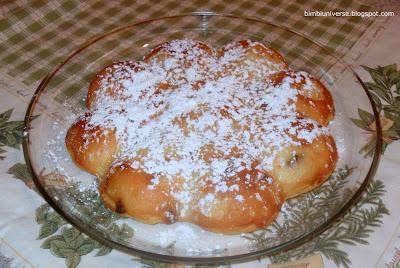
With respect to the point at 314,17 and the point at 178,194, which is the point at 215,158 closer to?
the point at 178,194

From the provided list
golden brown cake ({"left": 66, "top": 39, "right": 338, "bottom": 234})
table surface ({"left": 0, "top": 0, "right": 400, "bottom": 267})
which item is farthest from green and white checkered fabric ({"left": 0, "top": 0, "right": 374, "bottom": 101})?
golden brown cake ({"left": 66, "top": 39, "right": 338, "bottom": 234})

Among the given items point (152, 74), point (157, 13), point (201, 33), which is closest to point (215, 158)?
point (152, 74)

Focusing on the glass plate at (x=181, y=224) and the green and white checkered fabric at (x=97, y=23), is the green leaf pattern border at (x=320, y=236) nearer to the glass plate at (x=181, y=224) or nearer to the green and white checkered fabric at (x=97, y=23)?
the glass plate at (x=181, y=224)

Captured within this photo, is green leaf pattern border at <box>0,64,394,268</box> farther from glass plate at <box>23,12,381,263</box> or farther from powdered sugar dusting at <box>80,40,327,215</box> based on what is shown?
powdered sugar dusting at <box>80,40,327,215</box>

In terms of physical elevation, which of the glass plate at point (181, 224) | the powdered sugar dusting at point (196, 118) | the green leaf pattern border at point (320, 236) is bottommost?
the green leaf pattern border at point (320, 236)

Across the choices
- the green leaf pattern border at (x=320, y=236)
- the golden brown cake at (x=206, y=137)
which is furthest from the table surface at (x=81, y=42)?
the golden brown cake at (x=206, y=137)

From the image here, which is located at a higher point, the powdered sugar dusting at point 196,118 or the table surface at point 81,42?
the powdered sugar dusting at point 196,118
